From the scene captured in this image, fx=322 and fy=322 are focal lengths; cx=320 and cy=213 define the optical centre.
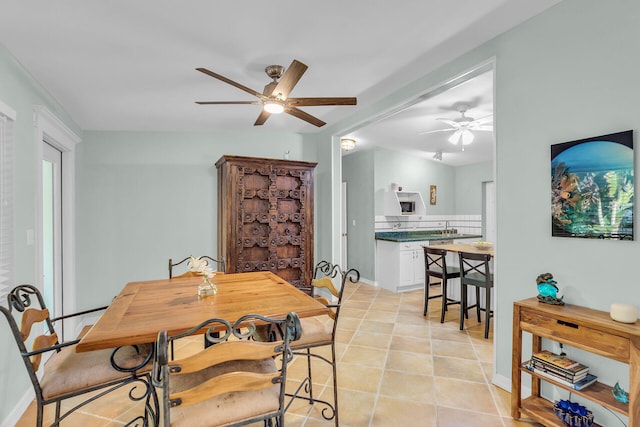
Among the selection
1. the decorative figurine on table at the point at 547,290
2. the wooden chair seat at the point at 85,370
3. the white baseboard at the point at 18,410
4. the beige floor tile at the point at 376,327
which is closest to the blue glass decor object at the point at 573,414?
the decorative figurine on table at the point at 547,290

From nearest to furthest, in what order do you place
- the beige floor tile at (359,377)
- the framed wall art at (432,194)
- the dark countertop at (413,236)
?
the beige floor tile at (359,377) → the dark countertop at (413,236) → the framed wall art at (432,194)

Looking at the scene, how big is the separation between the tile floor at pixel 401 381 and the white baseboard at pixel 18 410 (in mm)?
Answer: 35

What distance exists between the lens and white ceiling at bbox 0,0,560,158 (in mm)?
1842

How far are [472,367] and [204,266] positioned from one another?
2.28m

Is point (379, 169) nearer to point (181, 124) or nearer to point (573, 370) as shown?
point (181, 124)

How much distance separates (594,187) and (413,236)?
153 inches

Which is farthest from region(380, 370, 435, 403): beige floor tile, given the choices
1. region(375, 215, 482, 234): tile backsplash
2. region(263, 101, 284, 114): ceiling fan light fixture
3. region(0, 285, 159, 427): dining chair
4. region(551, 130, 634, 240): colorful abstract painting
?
region(375, 215, 482, 234): tile backsplash

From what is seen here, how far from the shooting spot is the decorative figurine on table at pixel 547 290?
1.88 meters

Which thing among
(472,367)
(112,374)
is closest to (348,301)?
(472,367)

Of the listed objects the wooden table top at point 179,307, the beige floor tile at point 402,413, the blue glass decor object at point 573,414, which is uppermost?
the wooden table top at point 179,307

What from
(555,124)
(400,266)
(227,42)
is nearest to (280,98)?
(227,42)

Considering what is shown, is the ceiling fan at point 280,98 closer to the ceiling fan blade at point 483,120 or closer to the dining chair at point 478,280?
the dining chair at point 478,280

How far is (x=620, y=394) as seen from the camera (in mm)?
1565

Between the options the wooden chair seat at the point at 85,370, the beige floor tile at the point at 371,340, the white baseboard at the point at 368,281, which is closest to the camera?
the wooden chair seat at the point at 85,370
